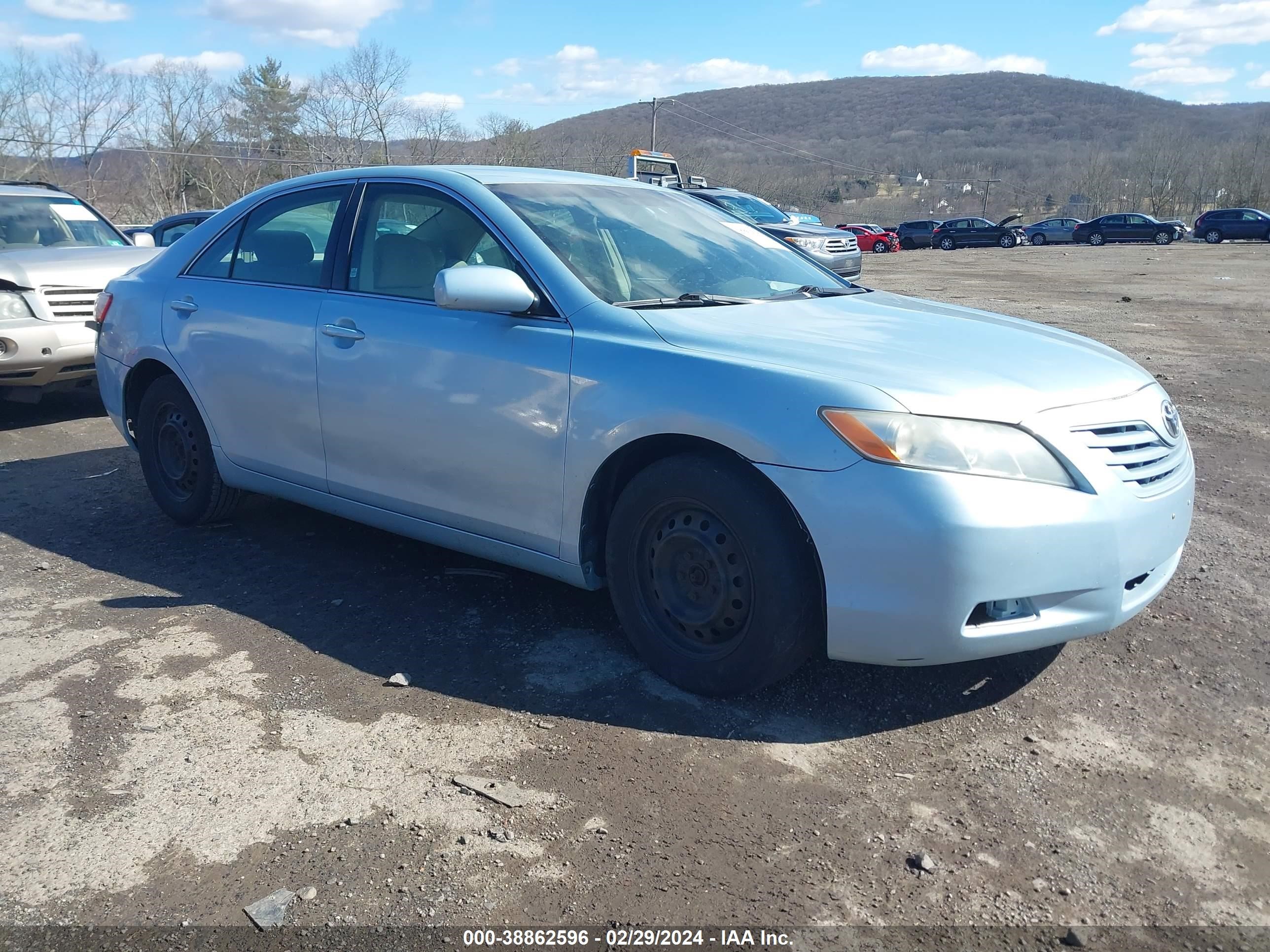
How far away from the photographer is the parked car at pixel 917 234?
49.0 metres

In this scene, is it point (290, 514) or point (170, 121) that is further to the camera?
point (170, 121)

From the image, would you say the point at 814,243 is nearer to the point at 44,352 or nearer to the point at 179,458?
the point at 44,352

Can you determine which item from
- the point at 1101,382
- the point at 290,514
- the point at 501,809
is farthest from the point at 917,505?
the point at 290,514

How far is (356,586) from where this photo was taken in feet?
14.2

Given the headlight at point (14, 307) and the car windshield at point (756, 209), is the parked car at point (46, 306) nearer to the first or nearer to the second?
the headlight at point (14, 307)

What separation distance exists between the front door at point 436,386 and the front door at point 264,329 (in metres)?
0.14

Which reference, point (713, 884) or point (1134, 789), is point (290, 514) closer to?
point (713, 884)

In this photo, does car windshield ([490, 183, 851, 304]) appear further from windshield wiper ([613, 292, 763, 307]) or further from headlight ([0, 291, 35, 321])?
headlight ([0, 291, 35, 321])

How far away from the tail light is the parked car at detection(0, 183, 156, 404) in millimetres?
1080

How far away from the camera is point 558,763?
293cm

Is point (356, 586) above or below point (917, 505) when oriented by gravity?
below

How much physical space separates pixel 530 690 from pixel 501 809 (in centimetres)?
68

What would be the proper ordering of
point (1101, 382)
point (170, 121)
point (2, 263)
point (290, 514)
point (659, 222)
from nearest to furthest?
point (1101, 382), point (659, 222), point (290, 514), point (2, 263), point (170, 121)

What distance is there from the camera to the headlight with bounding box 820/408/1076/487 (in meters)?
2.78
